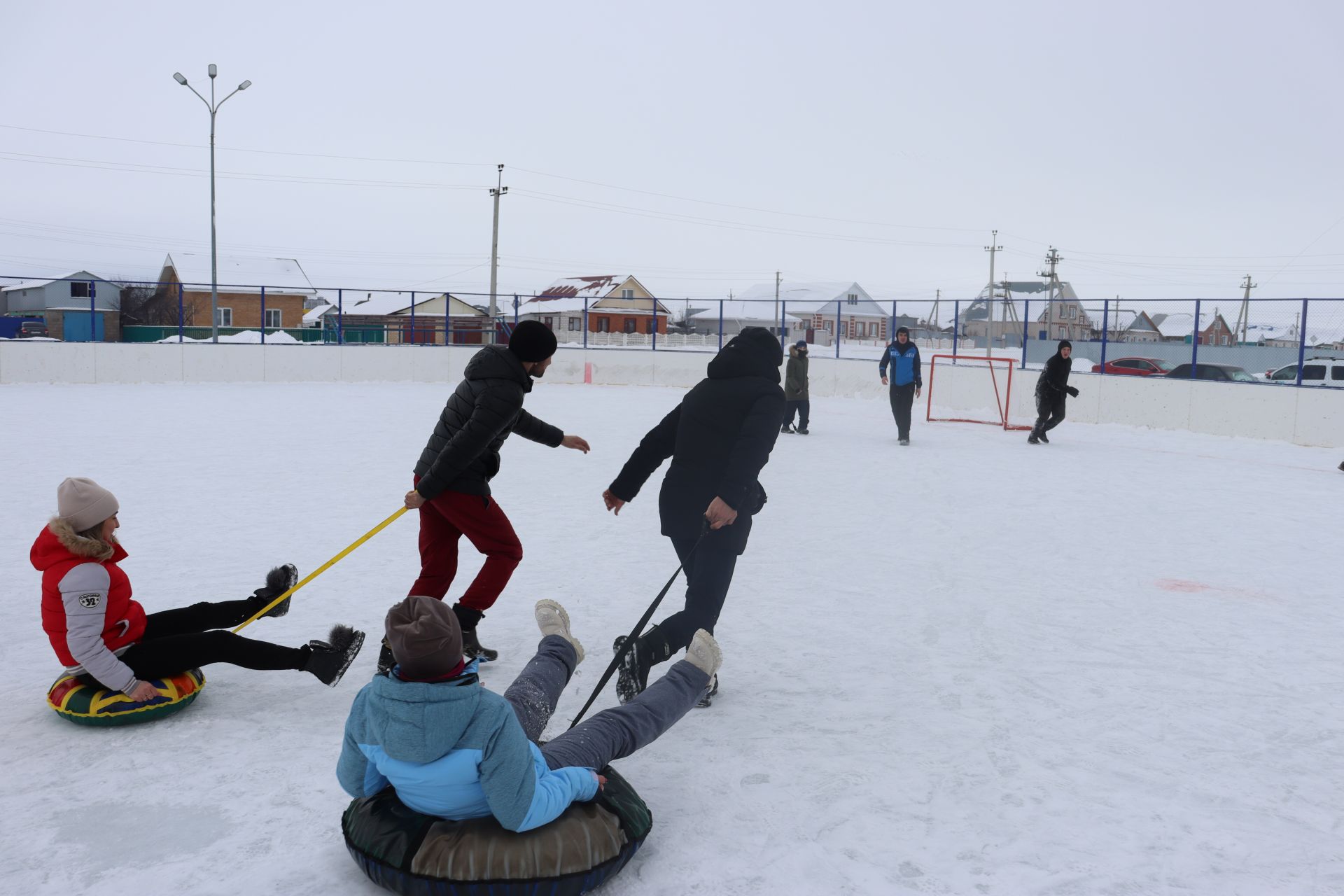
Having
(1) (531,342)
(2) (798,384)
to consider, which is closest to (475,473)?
(1) (531,342)

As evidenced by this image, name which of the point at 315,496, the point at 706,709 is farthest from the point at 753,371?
the point at 315,496

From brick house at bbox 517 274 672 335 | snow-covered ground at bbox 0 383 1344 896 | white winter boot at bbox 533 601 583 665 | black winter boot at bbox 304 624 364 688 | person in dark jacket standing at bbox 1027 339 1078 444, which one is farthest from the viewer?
brick house at bbox 517 274 672 335

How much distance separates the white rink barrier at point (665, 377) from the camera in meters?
15.3

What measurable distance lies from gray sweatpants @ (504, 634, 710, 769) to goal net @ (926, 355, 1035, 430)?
48.3ft

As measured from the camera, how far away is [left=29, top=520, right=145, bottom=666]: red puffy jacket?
3447 mm

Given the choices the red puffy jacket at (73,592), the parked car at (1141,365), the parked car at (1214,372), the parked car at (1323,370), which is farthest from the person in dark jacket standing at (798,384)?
the parked car at (1141,365)

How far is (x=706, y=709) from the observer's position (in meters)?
4.07

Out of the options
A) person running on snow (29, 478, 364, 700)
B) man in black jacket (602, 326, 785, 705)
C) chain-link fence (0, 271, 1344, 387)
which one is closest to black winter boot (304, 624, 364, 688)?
person running on snow (29, 478, 364, 700)

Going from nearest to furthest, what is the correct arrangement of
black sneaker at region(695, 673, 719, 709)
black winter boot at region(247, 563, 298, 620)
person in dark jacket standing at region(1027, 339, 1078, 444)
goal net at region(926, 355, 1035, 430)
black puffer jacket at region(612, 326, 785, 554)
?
black puffer jacket at region(612, 326, 785, 554) → black sneaker at region(695, 673, 719, 709) → black winter boot at region(247, 563, 298, 620) → person in dark jacket standing at region(1027, 339, 1078, 444) → goal net at region(926, 355, 1035, 430)

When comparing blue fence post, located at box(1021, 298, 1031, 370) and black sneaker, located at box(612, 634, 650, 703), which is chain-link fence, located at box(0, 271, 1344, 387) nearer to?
blue fence post, located at box(1021, 298, 1031, 370)

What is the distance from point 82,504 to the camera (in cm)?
342

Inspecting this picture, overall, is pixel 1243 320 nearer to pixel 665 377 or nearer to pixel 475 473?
pixel 665 377

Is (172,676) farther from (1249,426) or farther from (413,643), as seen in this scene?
(1249,426)

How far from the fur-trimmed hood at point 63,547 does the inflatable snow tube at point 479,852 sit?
1466 mm
